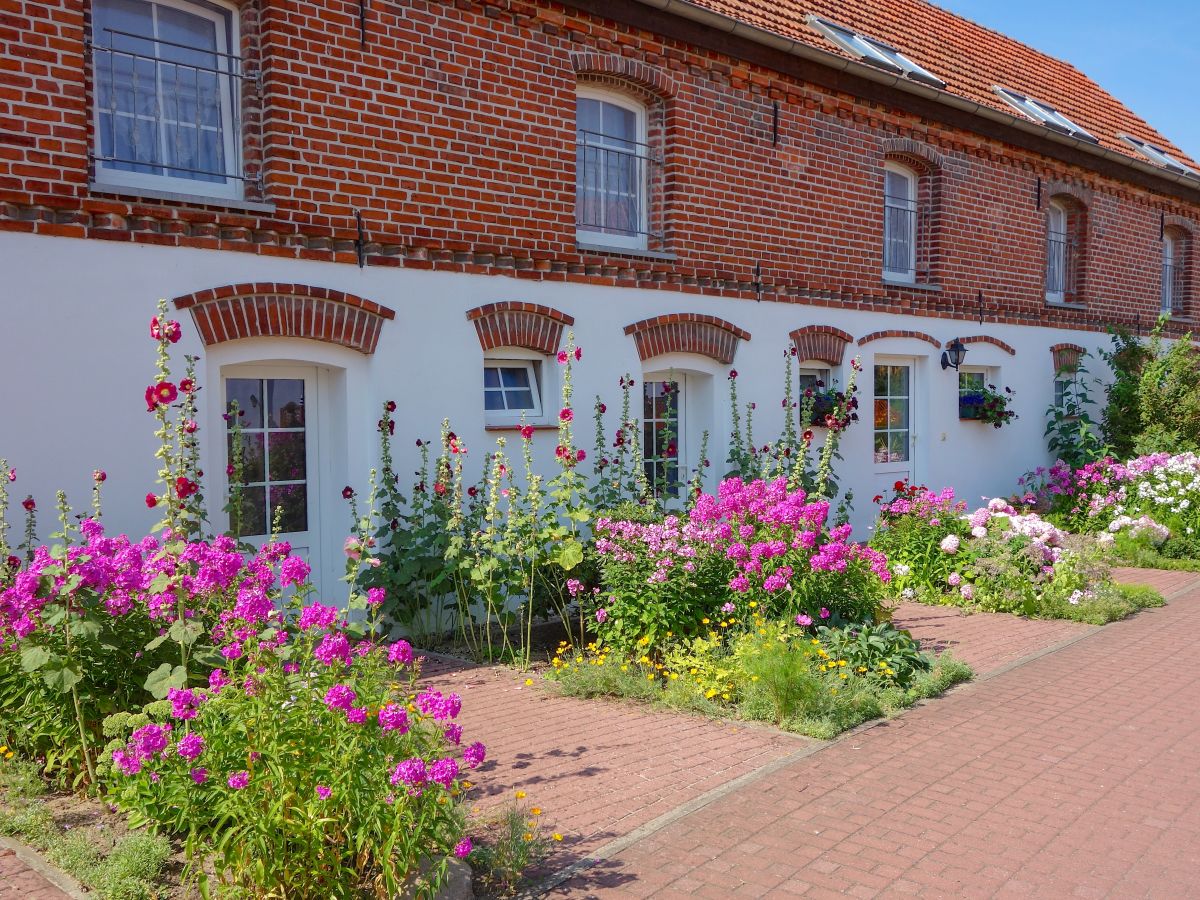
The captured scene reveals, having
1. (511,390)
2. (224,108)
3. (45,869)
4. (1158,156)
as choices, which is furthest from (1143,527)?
(45,869)

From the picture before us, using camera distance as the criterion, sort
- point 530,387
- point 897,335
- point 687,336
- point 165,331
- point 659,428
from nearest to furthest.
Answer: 1. point 165,331
2. point 530,387
3. point 687,336
4. point 659,428
5. point 897,335

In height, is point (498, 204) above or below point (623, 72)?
below

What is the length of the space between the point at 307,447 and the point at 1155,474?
32.7 feet

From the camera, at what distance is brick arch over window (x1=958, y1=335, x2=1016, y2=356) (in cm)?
1348

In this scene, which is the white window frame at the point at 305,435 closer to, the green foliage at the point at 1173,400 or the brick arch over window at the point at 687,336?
the brick arch over window at the point at 687,336

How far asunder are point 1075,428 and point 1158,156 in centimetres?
582

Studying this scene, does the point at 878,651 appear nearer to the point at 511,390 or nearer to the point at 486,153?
the point at 511,390

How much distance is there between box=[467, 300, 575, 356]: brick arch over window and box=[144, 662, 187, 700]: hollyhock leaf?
448 cm

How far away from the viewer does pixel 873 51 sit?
12070mm

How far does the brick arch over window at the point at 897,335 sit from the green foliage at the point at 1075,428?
10.2 ft

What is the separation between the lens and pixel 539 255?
8852 mm

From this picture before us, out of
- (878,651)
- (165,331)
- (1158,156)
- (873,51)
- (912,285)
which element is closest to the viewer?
(165,331)

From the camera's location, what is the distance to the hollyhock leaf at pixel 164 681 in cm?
432

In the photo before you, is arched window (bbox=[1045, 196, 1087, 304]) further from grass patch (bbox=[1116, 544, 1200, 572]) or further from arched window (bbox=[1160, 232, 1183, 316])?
grass patch (bbox=[1116, 544, 1200, 572])
